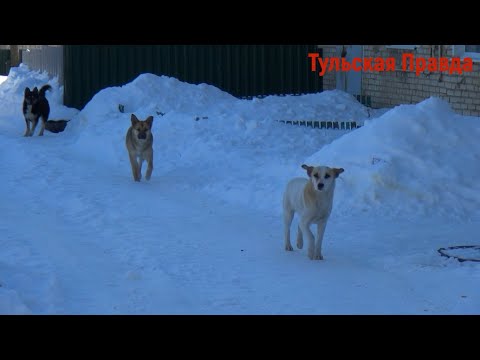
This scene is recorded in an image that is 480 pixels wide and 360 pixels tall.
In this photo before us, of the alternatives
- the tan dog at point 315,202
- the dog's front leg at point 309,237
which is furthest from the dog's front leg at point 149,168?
the dog's front leg at point 309,237

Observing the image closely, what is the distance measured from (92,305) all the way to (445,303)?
112 inches

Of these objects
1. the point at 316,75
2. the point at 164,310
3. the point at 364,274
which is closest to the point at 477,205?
the point at 364,274

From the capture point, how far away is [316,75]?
25.0m

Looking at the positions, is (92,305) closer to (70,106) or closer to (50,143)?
(50,143)

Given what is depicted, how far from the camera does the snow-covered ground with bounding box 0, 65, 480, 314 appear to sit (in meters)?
7.58

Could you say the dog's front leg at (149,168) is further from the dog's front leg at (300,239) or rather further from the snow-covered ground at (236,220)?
the dog's front leg at (300,239)

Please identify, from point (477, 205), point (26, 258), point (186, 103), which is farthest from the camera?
point (186, 103)

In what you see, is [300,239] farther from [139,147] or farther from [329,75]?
[329,75]

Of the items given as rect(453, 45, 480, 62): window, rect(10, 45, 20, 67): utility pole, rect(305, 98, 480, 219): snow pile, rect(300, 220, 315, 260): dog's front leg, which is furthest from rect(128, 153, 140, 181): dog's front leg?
rect(10, 45, 20, 67): utility pole

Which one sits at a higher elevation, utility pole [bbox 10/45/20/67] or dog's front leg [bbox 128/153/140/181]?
utility pole [bbox 10/45/20/67]

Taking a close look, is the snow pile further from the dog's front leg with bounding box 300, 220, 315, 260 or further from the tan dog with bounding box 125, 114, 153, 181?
the tan dog with bounding box 125, 114, 153, 181

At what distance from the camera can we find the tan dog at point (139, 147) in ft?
45.1

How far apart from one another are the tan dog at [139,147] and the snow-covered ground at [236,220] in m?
0.27

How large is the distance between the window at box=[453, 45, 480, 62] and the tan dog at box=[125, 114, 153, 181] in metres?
6.66
